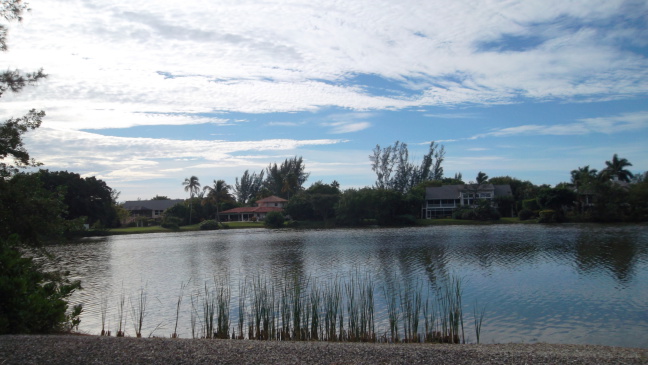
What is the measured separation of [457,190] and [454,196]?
160 cm

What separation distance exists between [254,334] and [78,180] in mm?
59291

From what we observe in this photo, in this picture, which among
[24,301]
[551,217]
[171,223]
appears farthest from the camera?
[171,223]

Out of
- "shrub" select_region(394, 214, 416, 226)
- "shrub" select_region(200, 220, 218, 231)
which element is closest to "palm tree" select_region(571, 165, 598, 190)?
"shrub" select_region(394, 214, 416, 226)

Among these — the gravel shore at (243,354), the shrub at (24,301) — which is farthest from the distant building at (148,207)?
the gravel shore at (243,354)

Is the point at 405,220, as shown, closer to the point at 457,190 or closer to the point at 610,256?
the point at 457,190

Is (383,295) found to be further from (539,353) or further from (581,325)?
(539,353)

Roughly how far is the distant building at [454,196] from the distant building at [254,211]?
90.3ft

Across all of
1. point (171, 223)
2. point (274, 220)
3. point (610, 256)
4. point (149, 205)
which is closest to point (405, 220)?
point (274, 220)

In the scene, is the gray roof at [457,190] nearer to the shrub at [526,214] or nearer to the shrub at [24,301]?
the shrub at [526,214]

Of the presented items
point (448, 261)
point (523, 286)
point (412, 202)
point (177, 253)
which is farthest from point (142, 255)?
point (412, 202)

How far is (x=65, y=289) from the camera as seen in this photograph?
12.0 metres

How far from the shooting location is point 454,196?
87.4 metres

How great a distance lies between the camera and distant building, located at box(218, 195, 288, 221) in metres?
96.1

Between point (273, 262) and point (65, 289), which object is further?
point (273, 262)
